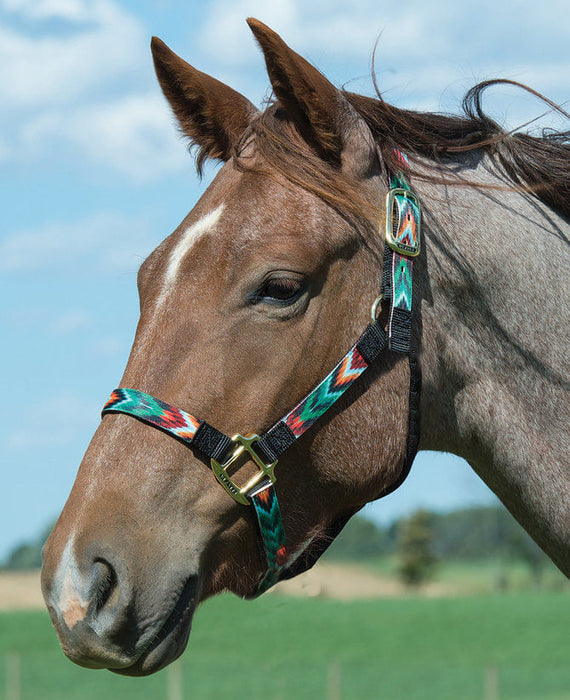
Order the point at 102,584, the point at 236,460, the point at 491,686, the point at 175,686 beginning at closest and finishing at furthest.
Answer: the point at 102,584 → the point at 236,460 → the point at 491,686 → the point at 175,686

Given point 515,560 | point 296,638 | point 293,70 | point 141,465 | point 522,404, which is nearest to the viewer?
point 141,465

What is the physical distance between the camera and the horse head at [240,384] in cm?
258

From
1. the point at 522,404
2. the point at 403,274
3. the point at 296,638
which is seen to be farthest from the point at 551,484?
the point at 296,638

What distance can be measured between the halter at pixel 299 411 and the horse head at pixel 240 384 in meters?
0.03

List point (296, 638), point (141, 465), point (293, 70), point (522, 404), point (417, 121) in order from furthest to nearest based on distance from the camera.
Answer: point (296, 638) → point (417, 121) → point (522, 404) → point (293, 70) → point (141, 465)

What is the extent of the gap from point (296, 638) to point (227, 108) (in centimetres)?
4162

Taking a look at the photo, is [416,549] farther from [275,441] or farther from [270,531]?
[275,441]

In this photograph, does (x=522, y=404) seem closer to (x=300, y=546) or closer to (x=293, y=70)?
(x=300, y=546)

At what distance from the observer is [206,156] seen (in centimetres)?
A: 363

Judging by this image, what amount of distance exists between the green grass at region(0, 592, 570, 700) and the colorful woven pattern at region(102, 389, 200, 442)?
80.5ft

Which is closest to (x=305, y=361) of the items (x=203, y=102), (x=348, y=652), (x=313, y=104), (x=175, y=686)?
(x=313, y=104)

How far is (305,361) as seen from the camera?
287 centimetres

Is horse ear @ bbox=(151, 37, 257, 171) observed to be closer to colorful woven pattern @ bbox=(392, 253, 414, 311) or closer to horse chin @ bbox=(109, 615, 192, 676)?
colorful woven pattern @ bbox=(392, 253, 414, 311)

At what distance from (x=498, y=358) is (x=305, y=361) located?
0.78m
